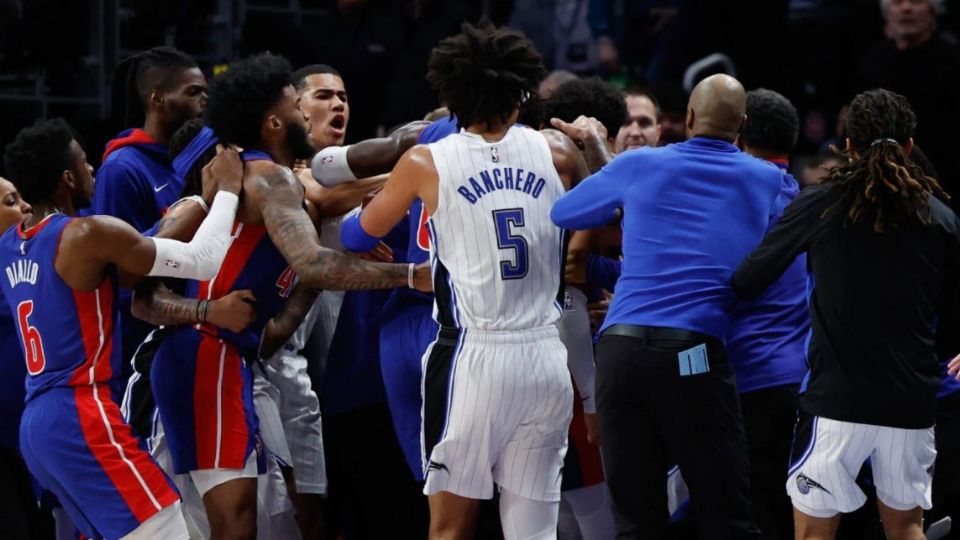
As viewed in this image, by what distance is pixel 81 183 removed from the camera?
16.7ft

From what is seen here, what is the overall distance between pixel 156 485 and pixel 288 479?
43.6 inches

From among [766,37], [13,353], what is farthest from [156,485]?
[766,37]

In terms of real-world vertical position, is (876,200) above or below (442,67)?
below

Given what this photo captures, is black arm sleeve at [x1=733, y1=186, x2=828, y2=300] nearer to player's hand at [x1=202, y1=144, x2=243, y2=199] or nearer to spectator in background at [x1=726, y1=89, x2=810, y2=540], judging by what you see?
spectator in background at [x1=726, y1=89, x2=810, y2=540]

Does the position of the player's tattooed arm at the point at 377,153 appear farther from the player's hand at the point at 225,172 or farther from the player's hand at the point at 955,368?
the player's hand at the point at 955,368

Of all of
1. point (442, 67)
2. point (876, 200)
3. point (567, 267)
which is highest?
point (442, 67)

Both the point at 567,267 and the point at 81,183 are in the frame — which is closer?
the point at 81,183

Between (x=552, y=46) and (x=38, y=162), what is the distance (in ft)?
20.0

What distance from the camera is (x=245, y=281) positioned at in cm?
503

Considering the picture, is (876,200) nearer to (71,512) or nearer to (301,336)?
(301,336)

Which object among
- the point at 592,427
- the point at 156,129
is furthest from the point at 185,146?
the point at 592,427

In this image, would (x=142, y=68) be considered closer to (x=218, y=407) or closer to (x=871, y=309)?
(x=218, y=407)

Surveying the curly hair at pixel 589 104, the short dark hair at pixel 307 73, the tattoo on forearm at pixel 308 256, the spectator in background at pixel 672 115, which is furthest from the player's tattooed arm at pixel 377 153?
the spectator in background at pixel 672 115

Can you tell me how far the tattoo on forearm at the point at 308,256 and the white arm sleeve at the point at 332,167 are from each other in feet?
1.26
